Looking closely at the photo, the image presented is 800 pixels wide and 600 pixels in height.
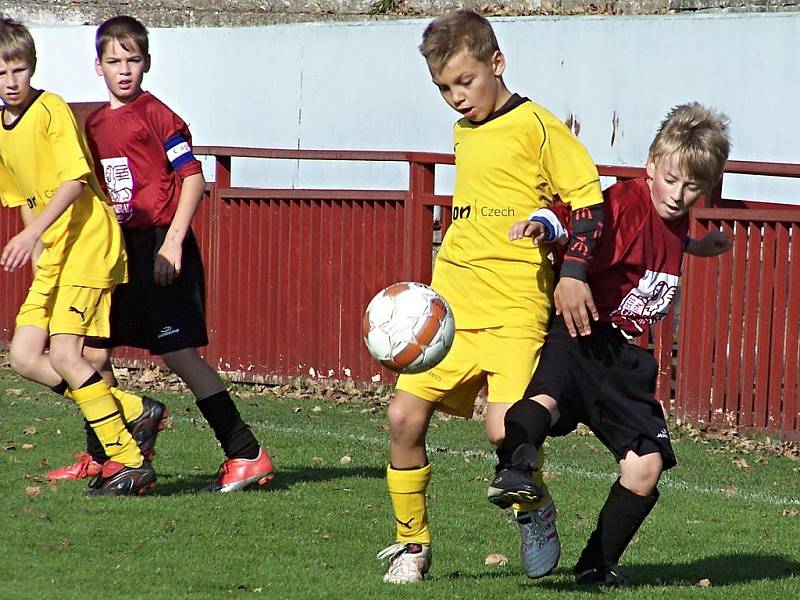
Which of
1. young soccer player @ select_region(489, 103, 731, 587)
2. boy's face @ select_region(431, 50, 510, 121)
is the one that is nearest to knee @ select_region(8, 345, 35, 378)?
boy's face @ select_region(431, 50, 510, 121)

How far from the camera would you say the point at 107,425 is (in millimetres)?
6820

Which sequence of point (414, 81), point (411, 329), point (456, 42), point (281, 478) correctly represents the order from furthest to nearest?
point (414, 81)
point (281, 478)
point (456, 42)
point (411, 329)

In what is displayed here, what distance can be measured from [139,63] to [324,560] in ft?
8.42

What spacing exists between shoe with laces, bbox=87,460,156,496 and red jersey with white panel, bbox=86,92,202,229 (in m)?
1.13

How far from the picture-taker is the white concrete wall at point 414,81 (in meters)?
11.5

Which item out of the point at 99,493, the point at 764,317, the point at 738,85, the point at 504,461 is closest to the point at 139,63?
the point at 99,493

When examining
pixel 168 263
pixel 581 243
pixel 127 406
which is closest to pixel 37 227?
pixel 168 263

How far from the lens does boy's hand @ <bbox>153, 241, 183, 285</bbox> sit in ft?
22.7

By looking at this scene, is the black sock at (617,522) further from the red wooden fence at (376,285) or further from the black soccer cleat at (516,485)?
the red wooden fence at (376,285)

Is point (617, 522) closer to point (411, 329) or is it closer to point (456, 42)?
point (411, 329)

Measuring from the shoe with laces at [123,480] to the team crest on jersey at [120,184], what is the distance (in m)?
1.16

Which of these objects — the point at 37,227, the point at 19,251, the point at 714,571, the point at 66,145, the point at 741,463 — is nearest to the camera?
the point at 714,571

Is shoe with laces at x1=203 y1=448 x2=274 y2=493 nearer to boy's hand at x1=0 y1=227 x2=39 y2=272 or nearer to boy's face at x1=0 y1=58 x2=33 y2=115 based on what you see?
boy's hand at x1=0 y1=227 x2=39 y2=272

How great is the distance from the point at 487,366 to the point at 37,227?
211 cm
